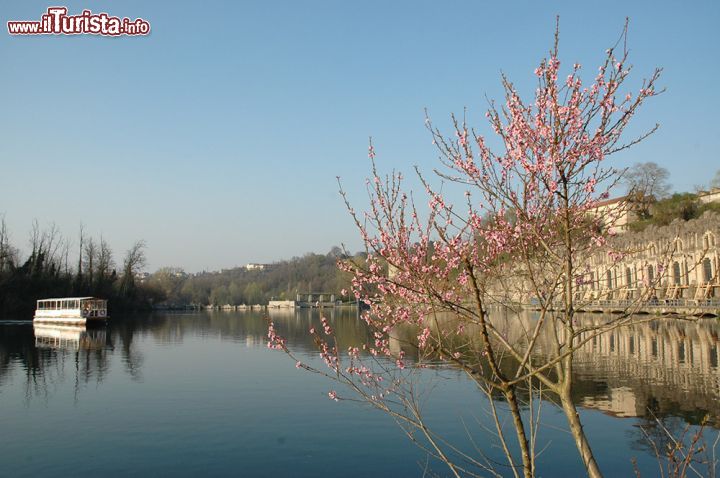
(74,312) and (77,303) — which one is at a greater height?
(77,303)

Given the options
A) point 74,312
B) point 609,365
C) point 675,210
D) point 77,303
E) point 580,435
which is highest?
point 675,210

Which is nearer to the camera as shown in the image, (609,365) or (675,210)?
(609,365)

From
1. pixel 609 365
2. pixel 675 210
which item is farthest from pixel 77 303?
pixel 675 210

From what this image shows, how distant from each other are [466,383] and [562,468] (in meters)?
9.77

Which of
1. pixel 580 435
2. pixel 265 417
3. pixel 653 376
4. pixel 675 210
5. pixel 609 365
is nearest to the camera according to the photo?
pixel 580 435

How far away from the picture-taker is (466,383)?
870 inches

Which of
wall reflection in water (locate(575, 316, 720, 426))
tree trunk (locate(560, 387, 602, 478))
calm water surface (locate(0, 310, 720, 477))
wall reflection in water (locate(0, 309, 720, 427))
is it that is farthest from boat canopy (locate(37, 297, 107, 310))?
tree trunk (locate(560, 387, 602, 478))

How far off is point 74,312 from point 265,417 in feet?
176

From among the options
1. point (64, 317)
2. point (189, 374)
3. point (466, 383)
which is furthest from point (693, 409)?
point (64, 317)

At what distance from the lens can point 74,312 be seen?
62.8 meters

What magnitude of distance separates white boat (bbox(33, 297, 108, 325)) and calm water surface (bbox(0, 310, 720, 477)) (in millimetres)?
34299

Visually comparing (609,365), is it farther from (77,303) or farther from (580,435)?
(77,303)

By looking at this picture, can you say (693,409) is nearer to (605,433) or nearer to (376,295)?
(605,433)

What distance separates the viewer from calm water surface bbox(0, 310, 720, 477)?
1278cm
